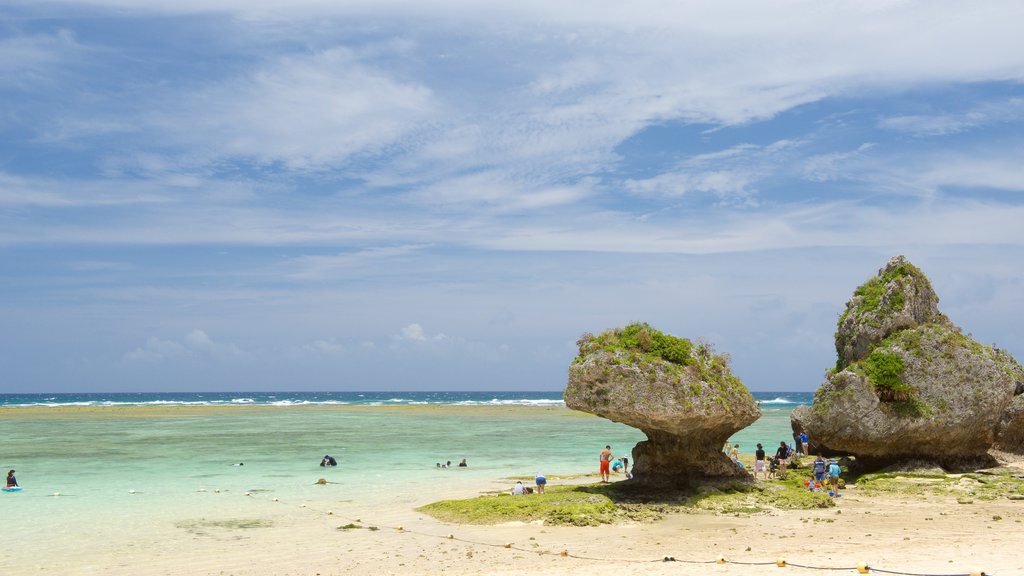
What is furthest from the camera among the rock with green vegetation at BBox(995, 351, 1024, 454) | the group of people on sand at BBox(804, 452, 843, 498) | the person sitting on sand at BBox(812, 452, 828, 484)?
the rock with green vegetation at BBox(995, 351, 1024, 454)

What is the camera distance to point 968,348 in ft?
89.3

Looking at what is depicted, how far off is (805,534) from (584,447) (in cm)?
2751

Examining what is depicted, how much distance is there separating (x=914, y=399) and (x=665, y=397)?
10851 millimetres

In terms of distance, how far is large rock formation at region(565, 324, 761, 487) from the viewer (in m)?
20.7

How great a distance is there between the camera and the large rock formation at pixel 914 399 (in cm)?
2614

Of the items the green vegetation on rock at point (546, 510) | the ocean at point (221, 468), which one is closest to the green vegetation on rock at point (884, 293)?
the ocean at point (221, 468)

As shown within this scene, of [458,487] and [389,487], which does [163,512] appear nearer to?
[389,487]

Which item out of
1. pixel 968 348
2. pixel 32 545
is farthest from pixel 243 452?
pixel 968 348

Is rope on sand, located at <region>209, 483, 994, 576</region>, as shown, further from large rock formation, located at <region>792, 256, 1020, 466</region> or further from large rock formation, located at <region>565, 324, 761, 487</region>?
large rock formation, located at <region>792, 256, 1020, 466</region>

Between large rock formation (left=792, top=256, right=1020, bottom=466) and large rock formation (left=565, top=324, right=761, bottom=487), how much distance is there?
17.5 ft

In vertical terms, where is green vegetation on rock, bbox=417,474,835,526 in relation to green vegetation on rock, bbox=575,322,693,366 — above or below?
below

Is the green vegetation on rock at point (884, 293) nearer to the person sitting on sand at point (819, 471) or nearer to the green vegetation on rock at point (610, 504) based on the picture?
the person sitting on sand at point (819, 471)

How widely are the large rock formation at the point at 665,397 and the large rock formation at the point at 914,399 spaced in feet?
17.5

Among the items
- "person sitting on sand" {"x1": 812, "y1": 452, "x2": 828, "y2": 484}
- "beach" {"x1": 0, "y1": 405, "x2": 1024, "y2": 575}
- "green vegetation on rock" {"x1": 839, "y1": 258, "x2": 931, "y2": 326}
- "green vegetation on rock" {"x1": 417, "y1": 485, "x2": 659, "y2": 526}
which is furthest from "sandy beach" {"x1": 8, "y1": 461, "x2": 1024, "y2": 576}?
"green vegetation on rock" {"x1": 839, "y1": 258, "x2": 931, "y2": 326}
